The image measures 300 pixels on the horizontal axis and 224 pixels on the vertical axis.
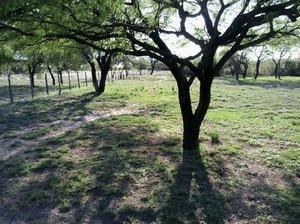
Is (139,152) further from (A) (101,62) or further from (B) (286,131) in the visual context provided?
(A) (101,62)

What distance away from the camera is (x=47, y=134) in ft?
35.2

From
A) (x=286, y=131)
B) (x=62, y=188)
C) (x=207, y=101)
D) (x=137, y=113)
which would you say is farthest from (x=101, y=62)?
(x=62, y=188)

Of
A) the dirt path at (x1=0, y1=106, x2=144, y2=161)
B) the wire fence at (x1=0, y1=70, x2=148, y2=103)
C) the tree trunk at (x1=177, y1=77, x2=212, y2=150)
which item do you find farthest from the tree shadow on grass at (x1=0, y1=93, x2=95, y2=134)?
the tree trunk at (x1=177, y1=77, x2=212, y2=150)

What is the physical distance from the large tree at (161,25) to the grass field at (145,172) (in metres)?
1.30

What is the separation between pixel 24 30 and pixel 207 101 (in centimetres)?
407

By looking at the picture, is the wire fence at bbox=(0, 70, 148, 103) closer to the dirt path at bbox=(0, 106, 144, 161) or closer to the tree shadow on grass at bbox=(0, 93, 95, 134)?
the tree shadow on grass at bbox=(0, 93, 95, 134)

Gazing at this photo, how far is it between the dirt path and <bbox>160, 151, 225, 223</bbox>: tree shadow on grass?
12.5ft

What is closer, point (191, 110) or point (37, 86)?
point (191, 110)

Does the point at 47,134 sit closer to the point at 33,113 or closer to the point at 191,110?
the point at 191,110

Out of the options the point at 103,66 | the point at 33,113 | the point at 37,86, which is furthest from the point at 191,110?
the point at 37,86

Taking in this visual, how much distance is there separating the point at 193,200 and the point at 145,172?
1.43 meters

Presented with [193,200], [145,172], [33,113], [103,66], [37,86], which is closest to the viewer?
[193,200]

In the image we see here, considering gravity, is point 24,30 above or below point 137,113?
above

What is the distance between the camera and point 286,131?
11.6 metres
